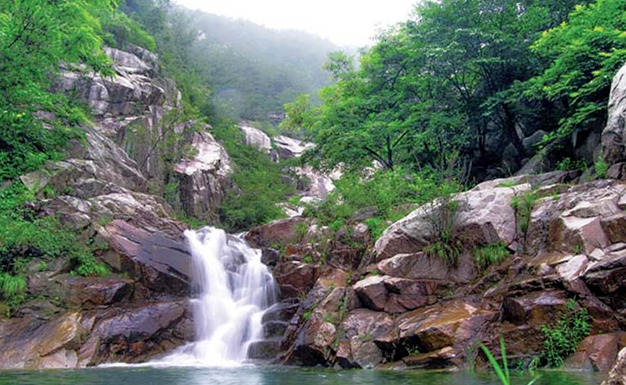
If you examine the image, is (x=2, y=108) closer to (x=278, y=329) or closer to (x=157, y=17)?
(x=278, y=329)

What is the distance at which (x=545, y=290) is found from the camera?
9164 millimetres

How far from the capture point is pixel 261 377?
346 inches

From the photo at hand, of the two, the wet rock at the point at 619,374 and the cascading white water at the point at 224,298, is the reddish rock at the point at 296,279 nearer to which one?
the cascading white water at the point at 224,298

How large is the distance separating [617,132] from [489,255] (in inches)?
164

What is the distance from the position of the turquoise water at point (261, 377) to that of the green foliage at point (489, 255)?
10.7 ft

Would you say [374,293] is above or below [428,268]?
below

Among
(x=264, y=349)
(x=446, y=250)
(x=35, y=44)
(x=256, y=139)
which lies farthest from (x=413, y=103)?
(x=256, y=139)

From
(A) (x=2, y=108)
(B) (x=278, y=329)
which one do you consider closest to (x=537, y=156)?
(B) (x=278, y=329)

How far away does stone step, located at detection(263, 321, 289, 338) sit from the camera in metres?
12.8

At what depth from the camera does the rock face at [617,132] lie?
36.4 feet

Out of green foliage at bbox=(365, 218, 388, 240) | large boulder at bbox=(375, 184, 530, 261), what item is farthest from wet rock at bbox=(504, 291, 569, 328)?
green foliage at bbox=(365, 218, 388, 240)

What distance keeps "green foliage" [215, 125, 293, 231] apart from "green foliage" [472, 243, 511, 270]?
16.2 meters

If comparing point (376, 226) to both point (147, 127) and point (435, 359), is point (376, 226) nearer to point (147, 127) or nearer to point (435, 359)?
point (435, 359)

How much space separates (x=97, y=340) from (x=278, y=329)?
4.43 m
